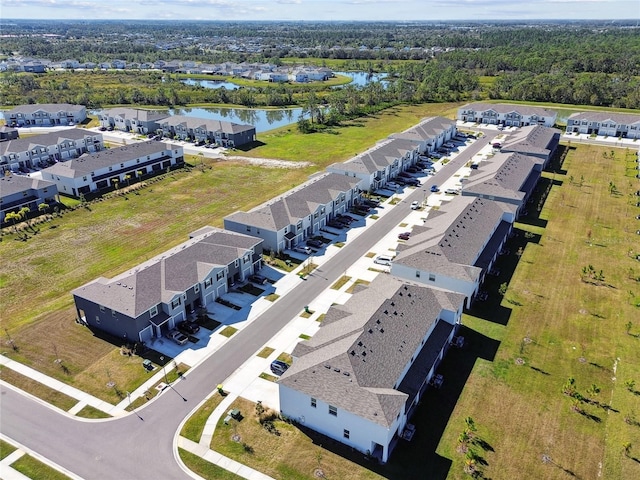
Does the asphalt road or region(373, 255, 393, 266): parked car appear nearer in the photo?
the asphalt road

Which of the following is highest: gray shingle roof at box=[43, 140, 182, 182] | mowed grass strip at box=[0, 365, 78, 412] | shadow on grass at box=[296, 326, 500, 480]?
gray shingle roof at box=[43, 140, 182, 182]

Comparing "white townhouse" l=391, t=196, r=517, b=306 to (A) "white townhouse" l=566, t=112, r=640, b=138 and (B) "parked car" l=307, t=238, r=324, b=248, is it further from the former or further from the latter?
(A) "white townhouse" l=566, t=112, r=640, b=138

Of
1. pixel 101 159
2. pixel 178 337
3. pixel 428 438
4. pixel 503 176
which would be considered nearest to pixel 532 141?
pixel 503 176

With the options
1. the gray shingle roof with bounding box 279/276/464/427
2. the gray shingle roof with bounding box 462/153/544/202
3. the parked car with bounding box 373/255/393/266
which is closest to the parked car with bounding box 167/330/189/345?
the gray shingle roof with bounding box 279/276/464/427

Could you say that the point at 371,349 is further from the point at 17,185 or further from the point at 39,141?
the point at 39,141

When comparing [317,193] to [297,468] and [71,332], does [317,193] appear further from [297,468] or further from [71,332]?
[297,468]
